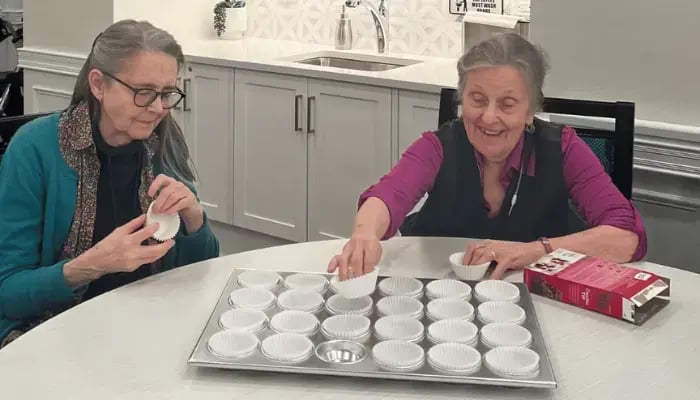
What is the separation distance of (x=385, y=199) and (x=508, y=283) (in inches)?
15.5

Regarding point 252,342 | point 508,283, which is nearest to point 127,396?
point 252,342

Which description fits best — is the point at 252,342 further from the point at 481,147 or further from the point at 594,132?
the point at 594,132

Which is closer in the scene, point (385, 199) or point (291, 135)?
point (385, 199)

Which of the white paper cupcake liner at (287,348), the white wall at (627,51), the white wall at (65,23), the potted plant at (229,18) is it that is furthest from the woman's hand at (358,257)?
the potted plant at (229,18)

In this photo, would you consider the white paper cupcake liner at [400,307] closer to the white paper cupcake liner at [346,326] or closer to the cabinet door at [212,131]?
the white paper cupcake liner at [346,326]

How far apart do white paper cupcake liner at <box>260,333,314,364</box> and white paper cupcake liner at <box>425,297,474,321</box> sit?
0.78ft

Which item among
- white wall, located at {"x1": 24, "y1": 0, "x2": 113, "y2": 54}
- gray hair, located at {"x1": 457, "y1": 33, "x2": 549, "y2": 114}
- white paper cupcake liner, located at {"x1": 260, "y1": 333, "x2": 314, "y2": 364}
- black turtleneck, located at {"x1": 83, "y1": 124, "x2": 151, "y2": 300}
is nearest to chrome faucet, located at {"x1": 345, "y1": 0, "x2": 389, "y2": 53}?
white wall, located at {"x1": 24, "y1": 0, "x2": 113, "y2": 54}

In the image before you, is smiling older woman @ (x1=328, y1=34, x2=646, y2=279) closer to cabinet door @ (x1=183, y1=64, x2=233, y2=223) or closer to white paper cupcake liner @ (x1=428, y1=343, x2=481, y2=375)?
white paper cupcake liner @ (x1=428, y1=343, x2=481, y2=375)

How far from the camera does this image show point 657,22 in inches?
96.8

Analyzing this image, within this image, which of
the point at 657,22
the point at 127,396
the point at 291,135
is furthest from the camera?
the point at 291,135

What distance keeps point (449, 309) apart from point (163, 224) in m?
0.58

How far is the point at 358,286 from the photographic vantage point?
1.58 meters

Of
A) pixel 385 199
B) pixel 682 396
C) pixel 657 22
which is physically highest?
pixel 657 22

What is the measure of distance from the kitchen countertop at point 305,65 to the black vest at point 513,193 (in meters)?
1.25
